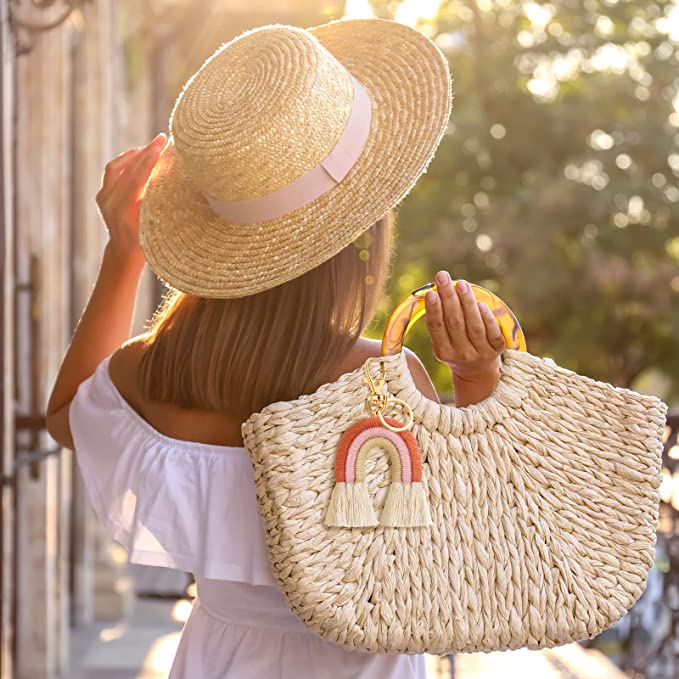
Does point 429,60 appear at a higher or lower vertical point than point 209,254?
higher

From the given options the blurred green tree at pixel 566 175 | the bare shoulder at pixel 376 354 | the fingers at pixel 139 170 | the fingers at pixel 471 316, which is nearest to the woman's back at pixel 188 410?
the bare shoulder at pixel 376 354

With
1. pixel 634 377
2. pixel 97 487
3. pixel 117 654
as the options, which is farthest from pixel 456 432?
pixel 634 377

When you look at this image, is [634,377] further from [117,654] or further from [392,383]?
[392,383]

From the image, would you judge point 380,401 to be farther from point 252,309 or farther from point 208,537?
point 208,537

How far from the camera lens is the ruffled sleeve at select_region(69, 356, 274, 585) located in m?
1.65

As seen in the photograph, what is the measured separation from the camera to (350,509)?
4.87ft

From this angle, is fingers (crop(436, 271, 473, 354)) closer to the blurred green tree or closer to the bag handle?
the bag handle

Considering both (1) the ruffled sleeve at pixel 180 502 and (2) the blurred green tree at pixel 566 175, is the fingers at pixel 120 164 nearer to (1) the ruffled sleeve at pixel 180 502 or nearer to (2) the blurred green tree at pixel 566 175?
(1) the ruffled sleeve at pixel 180 502

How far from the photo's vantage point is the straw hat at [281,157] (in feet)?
5.16

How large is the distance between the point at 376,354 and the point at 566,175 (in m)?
14.0

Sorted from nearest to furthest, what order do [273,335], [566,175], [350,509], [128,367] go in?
[350,509], [273,335], [128,367], [566,175]

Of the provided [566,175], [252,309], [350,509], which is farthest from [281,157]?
[566,175]

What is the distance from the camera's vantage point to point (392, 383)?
1546 millimetres

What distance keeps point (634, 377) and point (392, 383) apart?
16.7 meters
